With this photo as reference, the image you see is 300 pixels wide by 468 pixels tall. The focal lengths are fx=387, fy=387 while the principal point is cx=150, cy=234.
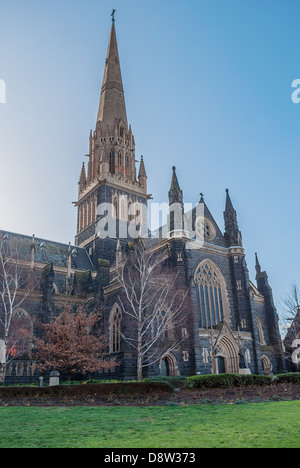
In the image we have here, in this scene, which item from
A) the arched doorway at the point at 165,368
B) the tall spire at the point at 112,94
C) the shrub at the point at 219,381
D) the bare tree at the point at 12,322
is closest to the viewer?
the shrub at the point at 219,381

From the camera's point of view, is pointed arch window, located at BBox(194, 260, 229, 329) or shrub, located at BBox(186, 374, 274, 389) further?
pointed arch window, located at BBox(194, 260, 229, 329)

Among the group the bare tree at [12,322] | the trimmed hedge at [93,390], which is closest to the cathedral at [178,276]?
the bare tree at [12,322]

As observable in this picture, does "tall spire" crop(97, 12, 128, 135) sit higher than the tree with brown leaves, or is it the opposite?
"tall spire" crop(97, 12, 128, 135)

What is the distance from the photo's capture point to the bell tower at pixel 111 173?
166ft

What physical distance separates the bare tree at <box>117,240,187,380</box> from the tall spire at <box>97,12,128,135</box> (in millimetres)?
29466

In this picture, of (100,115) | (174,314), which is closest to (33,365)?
(174,314)

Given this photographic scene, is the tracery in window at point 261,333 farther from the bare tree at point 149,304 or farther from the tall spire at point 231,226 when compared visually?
the bare tree at point 149,304

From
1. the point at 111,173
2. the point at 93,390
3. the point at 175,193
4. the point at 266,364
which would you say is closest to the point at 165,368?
the point at 266,364

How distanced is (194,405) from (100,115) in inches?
1953

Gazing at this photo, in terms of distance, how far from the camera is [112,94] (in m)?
57.1

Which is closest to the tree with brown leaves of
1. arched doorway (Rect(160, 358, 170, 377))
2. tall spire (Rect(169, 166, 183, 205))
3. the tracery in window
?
arched doorway (Rect(160, 358, 170, 377))

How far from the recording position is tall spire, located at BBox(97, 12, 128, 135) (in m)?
55.6

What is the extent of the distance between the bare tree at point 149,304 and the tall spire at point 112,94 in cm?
2947

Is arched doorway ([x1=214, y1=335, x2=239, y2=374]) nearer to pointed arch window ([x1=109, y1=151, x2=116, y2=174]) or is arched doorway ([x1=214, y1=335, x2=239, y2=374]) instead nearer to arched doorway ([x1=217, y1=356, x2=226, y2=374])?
arched doorway ([x1=217, y1=356, x2=226, y2=374])
